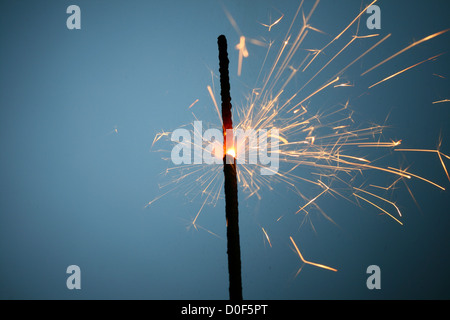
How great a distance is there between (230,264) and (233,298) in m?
0.42

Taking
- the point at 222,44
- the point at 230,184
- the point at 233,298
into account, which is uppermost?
the point at 222,44
